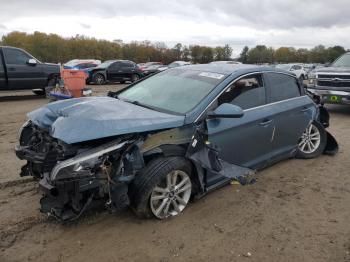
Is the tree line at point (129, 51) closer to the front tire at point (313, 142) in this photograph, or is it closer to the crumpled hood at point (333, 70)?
the crumpled hood at point (333, 70)

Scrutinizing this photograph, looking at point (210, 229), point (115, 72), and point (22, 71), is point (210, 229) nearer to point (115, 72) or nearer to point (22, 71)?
point (22, 71)

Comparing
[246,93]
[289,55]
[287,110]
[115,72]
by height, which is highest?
[246,93]

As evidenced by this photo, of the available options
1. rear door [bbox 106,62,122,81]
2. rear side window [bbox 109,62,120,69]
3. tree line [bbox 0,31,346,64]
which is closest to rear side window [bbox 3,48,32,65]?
rear door [bbox 106,62,122,81]

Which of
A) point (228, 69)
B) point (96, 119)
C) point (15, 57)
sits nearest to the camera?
point (96, 119)

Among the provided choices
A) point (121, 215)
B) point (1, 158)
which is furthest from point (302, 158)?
point (1, 158)

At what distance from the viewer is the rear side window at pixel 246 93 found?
4.61m

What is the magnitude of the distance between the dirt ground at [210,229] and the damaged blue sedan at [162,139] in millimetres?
288

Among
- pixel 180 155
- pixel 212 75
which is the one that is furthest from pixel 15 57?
pixel 180 155

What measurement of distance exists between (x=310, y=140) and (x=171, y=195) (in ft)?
10.7

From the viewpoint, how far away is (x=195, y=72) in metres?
5.08

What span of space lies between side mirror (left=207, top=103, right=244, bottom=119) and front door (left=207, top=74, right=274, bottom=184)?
0.09 meters

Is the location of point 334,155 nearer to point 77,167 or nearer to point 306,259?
point 306,259

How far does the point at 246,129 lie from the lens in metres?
4.66

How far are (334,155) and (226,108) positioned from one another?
3.22 meters
